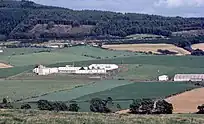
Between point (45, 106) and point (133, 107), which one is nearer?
point (45, 106)

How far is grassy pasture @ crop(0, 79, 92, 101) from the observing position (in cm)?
6458

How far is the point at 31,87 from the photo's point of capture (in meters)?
71.6

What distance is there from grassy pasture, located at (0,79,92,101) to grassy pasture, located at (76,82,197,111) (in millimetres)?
6388

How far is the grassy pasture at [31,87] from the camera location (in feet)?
212

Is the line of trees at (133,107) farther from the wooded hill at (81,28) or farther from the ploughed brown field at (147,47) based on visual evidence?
the wooded hill at (81,28)

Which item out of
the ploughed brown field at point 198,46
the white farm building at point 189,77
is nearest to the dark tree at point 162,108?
the white farm building at point 189,77

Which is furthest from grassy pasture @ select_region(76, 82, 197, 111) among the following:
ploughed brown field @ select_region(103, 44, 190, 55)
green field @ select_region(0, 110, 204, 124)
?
ploughed brown field @ select_region(103, 44, 190, 55)

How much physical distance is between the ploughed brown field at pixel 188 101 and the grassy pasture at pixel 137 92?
1.98 metres

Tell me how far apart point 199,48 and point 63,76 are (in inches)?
1999

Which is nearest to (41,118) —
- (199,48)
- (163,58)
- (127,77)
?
(127,77)

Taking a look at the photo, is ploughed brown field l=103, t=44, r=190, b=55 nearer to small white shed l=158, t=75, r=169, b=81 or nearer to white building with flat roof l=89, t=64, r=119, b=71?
white building with flat roof l=89, t=64, r=119, b=71

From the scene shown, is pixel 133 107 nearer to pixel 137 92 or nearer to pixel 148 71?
pixel 137 92

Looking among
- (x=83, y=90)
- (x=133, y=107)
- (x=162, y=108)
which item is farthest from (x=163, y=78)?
(x=162, y=108)

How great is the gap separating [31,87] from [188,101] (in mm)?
21522
